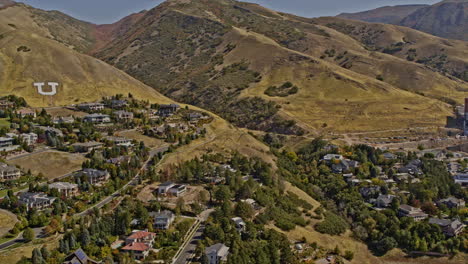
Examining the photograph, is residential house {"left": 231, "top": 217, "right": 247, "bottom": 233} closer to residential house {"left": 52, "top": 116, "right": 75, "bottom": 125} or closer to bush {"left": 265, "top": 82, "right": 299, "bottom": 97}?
residential house {"left": 52, "top": 116, "right": 75, "bottom": 125}

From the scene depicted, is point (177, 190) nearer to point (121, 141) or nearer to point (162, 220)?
point (162, 220)

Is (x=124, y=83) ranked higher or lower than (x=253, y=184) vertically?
higher

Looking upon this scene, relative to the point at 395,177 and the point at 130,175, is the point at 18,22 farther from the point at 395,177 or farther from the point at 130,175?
the point at 395,177

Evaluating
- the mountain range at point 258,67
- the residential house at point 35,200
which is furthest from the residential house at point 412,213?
the residential house at point 35,200

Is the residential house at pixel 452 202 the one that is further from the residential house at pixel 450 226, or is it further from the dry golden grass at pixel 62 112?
the dry golden grass at pixel 62 112

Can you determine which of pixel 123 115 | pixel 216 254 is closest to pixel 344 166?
pixel 216 254

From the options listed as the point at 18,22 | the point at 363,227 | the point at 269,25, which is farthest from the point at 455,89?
the point at 18,22

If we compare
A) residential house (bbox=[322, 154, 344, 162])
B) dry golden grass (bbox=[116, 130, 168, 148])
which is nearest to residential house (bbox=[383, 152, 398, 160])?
residential house (bbox=[322, 154, 344, 162])
